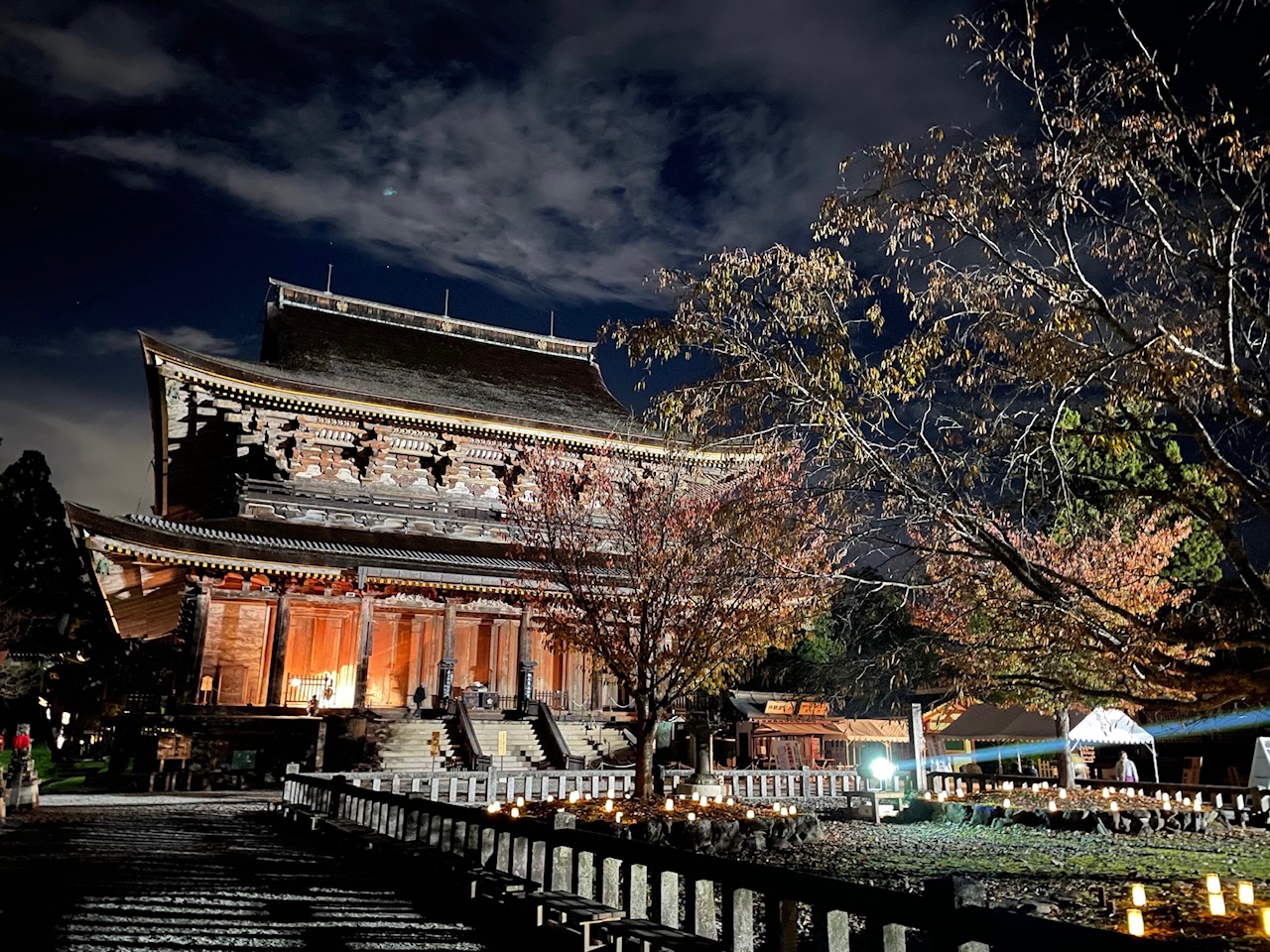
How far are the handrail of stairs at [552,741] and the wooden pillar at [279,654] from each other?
675cm

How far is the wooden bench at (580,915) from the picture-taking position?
17.2ft

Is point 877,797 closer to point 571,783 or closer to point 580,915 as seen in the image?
point 571,783

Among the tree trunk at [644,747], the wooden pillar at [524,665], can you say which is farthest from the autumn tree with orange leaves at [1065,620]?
the wooden pillar at [524,665]

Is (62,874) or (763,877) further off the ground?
(763,877)

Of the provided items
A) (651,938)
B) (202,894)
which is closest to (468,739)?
(202,894)

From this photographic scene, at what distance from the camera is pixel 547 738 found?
74.8 ft

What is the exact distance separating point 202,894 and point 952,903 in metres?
7.10

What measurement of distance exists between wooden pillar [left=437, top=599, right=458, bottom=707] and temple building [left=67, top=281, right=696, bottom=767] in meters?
0.06

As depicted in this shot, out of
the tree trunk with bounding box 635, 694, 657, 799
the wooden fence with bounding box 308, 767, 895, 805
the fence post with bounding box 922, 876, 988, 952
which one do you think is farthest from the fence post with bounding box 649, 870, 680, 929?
the tree trunk with bounding box 635, 694, 657, 799

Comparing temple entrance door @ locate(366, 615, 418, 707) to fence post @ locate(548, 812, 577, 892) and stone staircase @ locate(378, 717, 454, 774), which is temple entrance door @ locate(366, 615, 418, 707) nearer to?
stone staircase @ locate(378, 717, 454, 774)

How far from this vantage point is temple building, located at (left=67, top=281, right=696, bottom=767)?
888 inches

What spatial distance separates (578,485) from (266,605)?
1044cm

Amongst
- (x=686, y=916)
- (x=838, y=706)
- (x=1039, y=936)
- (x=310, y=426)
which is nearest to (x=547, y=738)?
(x=310, y=426)

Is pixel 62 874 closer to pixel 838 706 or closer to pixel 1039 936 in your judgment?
pixel 1039 936
